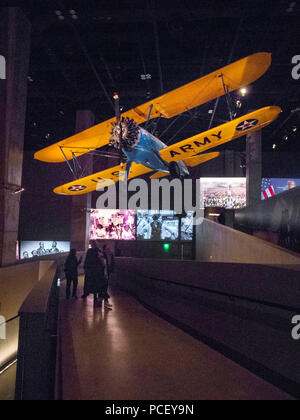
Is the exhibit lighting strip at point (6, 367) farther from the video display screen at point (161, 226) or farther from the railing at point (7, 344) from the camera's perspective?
the video display screen at point (161, 226)

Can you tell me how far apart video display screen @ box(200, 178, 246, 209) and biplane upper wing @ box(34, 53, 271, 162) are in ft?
31.3

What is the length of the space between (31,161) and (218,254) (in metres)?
15.0

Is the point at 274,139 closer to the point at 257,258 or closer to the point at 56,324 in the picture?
the point at 257,258

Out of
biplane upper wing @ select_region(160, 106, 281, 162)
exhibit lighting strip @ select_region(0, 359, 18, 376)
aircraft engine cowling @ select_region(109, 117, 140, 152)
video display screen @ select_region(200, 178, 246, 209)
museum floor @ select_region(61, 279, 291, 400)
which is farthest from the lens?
video display screen @ select_region(200, 178, 246, 209)

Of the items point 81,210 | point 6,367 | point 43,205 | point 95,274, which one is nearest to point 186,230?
point 81,210

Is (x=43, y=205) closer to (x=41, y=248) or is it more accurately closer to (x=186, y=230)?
(x=41, y=248)

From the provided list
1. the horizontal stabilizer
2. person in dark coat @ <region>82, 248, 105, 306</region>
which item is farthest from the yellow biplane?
person in dark coat @ <region>82, 248, 105, 306</region>

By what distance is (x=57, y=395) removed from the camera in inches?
102

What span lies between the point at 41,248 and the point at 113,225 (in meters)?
4.87

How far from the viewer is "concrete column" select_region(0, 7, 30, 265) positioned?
7.72 meters

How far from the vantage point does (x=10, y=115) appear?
7.80 metres

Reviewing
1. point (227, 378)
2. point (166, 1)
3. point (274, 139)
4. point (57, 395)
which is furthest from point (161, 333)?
point (274, 139)

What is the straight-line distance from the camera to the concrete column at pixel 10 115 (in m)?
7.72

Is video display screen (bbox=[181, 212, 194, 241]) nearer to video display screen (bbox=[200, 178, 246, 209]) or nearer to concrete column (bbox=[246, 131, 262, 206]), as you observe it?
video display screen (bbox=[200, 178, 246, 209])
